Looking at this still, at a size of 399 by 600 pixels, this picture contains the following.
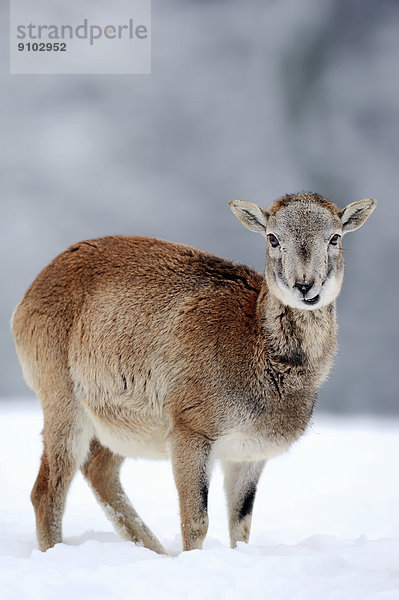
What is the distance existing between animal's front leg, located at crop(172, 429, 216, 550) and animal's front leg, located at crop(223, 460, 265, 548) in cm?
83

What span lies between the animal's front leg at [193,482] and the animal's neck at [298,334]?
1017 mm

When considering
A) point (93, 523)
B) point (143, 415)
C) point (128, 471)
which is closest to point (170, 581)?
point (143, 415)

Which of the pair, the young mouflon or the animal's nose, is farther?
the young mouflon

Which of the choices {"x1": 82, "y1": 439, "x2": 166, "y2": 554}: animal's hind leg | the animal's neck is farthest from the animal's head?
{"x1": 82, "y1": 439, "x2": 166, "y2": 554}: animal's hind leg

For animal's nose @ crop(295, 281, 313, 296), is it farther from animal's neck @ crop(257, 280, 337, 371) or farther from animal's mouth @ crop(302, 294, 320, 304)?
animal's neck @ crop(257, 280, 337, 371)

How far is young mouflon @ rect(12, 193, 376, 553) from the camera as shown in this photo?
720 centimetres

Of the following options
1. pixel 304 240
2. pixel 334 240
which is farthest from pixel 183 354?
pixel 334 240

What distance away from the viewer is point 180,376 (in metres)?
7.50

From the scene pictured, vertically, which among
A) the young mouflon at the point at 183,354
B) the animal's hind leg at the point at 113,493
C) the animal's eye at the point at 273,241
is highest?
the animal's eye at the point at 273,241

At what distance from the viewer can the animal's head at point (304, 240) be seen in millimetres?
6898

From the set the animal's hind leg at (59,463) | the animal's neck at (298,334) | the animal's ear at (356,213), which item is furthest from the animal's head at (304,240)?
the animal's hind leg at (59,463)

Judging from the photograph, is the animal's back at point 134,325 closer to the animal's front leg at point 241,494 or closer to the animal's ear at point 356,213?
the animal's front leg at point 241,494

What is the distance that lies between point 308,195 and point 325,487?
20.8ft

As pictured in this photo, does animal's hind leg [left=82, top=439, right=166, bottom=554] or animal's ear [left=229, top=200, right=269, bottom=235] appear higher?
animal's ear [left=229, top=200, right=269, bottom=235]
